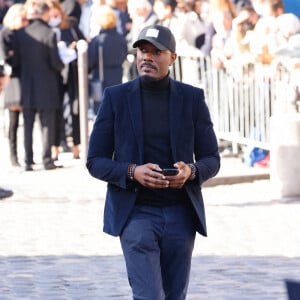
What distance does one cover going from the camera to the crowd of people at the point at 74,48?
15328mm

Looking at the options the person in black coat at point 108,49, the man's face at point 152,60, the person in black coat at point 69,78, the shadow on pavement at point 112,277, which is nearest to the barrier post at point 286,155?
the shadow on pavement at point 112,277

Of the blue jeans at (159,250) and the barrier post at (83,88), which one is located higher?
the blue jeans at (159,250)

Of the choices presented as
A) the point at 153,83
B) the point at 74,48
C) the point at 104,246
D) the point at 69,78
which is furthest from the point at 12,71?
the point at 153,83

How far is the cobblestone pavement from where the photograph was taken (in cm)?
887

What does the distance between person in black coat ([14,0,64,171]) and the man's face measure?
9629 millimetres

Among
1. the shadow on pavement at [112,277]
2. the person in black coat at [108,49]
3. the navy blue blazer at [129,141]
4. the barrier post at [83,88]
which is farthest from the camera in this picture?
the person in black coat at [108,49]

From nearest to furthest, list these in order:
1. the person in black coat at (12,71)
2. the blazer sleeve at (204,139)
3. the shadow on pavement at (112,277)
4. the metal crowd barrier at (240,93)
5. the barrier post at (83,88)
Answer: the blazer sleeve at (204,139), the shadow on pavement at (112,277), the metal crowd barrier at (240,93), the person in black coat at (12,71), the barrier post at (83,88)

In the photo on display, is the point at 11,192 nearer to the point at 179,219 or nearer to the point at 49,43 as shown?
the point at 49,43

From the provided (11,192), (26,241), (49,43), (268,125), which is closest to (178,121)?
(26,241)

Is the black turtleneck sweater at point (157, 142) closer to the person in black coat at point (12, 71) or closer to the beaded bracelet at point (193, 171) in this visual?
the beaded bracelet at point (193, 171)

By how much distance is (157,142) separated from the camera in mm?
6207

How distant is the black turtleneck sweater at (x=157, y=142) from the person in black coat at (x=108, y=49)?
10950 millimetres

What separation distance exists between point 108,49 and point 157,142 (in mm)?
11063

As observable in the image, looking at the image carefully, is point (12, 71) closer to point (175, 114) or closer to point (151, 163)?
point (175, 114)
